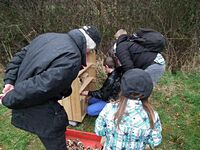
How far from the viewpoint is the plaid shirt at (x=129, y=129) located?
2.50 m

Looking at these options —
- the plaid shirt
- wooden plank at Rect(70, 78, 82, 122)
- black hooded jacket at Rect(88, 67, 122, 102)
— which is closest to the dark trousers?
the plaid shirt

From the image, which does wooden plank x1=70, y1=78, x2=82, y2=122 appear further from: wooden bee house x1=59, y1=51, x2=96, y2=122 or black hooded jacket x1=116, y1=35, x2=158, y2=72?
black hooded jacket x1=116, y1=35, x2=158, y2=72

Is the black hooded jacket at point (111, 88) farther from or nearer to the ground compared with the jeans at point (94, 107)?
farther from the ground

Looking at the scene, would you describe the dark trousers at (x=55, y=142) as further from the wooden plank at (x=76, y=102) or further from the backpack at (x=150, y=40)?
the backpack at (x=150, y=40)

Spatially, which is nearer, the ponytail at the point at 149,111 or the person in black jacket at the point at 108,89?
the ponytail at the point at 149,111

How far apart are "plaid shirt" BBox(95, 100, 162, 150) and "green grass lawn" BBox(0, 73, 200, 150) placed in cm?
136

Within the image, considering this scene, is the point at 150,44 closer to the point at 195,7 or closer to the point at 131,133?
the point at 131,133

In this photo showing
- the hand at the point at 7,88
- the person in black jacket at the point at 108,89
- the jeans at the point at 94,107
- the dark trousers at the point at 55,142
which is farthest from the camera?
the jeans at the point at 94,107

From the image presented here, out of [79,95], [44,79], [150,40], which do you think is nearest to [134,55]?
[150,40]

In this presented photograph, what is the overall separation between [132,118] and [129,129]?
3.8 inches

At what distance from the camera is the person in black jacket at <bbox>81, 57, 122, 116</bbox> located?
3.88 meters

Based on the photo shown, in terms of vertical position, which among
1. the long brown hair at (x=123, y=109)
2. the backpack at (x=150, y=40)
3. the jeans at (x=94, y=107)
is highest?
the backpack at (x=150, y=40)

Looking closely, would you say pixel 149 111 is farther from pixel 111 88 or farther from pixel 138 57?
pixel 111 88

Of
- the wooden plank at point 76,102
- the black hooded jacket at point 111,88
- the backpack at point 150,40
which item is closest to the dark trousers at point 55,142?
the wooden plank at point 76,102
